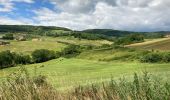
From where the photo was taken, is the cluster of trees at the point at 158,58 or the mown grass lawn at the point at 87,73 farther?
the cluster of trees at the point at 158,58

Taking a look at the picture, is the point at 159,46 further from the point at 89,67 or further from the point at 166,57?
the point at 166,57

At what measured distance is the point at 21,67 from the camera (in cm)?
887

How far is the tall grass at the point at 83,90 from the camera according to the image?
7.01 meters

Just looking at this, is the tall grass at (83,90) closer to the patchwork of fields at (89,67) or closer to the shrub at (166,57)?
the patchwork of fields at (89,67)

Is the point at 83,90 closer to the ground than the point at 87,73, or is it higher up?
higher up

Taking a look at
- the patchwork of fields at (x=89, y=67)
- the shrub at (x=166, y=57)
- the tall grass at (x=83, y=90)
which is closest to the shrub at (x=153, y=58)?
the shrub at (x=166, y=57)

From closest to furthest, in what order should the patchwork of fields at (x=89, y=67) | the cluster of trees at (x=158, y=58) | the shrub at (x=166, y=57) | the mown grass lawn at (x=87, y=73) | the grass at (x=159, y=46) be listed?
the mown grass lawn at (x=87, y=73), the patchwork of fields at (x=89, y=67), the shrub at (x=166, y=57), the cluster of trees at (x=158, y=58), the grass at (x=159, y=46)

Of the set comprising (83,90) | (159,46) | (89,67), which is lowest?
(89,67)

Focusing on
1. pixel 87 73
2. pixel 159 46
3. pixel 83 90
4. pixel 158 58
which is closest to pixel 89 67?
pixel 158 58

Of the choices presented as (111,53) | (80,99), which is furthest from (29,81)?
(111,53)

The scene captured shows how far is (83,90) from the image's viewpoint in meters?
8.83

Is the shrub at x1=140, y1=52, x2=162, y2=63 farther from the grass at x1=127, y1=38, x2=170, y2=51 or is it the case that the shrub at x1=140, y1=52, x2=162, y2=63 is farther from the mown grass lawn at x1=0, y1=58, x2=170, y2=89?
the grass at x1=127, y1=38, x2=170, y2=51

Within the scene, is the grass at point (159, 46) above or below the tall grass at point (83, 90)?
below

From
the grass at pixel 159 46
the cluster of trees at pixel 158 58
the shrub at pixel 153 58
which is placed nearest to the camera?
the cluster of trees at pixel 158 58
